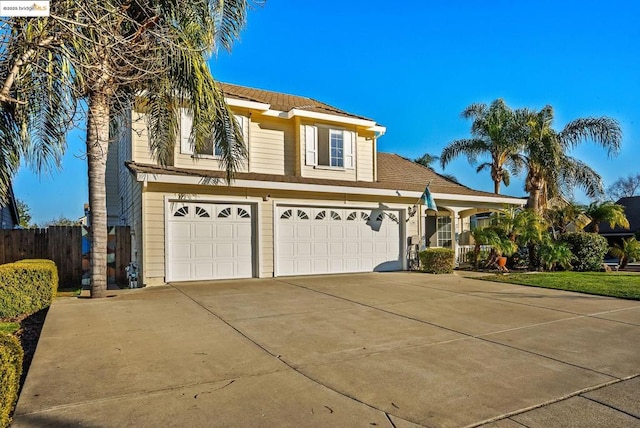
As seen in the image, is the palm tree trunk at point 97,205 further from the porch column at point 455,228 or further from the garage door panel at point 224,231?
the porch column at point 455,228

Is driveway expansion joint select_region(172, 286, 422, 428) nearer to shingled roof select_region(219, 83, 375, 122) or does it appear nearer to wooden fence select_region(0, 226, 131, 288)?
wooden fence select_region(0, 226, 131, 288)

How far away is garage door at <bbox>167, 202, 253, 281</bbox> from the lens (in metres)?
10.8

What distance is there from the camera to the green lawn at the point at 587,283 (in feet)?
30.6

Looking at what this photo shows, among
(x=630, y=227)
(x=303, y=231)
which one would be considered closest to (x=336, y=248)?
(x=303, y=231)

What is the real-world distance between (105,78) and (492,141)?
1838 centimetres

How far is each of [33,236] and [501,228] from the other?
14639 millimetres

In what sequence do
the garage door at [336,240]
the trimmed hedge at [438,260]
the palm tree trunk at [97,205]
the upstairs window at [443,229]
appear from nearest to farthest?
1. the palm tree trunk at [97,205]
2. the garage door at [336,240]
3. the trimmed hedge at [438,260]
4. the upstairs window at [443,229]

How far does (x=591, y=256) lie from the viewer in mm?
14883

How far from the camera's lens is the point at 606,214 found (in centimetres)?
1558

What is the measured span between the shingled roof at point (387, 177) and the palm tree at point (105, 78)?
0.67 m

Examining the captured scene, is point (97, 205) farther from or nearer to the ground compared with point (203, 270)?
farther from the ground

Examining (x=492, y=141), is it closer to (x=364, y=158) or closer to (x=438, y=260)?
(x=364, y=158)

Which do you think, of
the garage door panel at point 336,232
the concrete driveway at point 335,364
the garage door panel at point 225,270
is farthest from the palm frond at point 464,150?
the garage door panel at point 225,270

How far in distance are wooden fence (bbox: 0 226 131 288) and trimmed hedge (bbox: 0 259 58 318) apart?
3790 mm
